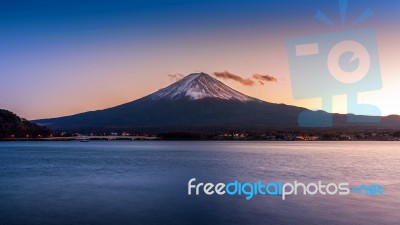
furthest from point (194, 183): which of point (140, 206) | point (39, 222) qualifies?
point (39, 222)

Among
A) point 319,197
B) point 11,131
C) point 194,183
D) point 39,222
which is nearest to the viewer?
point 39,222

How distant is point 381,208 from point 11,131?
126 metres

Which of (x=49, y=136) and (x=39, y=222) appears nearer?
(x=39, y=222)

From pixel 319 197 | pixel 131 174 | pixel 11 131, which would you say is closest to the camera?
pixel 319 197

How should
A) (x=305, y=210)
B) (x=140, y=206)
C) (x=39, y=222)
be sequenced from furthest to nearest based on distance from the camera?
(x=140, y=206) < (x=305, y=210) < (x=39, y=222)

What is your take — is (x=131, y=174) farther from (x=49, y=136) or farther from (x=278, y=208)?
(x=49, y=136)

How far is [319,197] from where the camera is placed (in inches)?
608

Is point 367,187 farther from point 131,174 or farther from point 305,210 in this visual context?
point 131,174

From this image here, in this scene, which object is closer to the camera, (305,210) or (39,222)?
(39,222)

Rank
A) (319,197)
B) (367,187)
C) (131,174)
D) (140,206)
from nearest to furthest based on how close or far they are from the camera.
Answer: (140,206) < (319,197) < (367,187) < (131,174)

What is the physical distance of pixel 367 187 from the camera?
19000 millimetres

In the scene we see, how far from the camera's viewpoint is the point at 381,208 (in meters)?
13.4

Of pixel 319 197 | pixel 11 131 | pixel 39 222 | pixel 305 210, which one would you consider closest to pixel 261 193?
pixel 319 197

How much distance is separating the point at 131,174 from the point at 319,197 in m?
12.4
